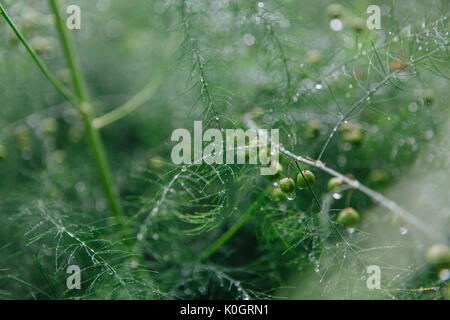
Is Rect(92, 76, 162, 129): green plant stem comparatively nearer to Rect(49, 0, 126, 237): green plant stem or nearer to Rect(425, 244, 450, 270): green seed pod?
Rect(49, 0, 126, 237): green plant stem

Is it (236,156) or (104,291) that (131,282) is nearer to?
(104,291)

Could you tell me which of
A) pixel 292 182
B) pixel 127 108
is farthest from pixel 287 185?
pixel 127 108

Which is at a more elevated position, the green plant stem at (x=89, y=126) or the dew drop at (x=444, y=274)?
the green plant stem at (x=89, y=126)

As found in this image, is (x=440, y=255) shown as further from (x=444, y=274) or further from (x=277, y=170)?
(x=277, y=170)

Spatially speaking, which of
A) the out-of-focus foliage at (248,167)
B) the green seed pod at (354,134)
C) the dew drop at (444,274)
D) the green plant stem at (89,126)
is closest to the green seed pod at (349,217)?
the out-of-focus foliage at (248,167)

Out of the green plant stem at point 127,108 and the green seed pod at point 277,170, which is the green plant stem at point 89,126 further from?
the green seed pod at point 277,170

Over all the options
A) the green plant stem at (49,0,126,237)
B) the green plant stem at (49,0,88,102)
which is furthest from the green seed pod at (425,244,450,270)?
the green plant stem at (49,0,88,102)
